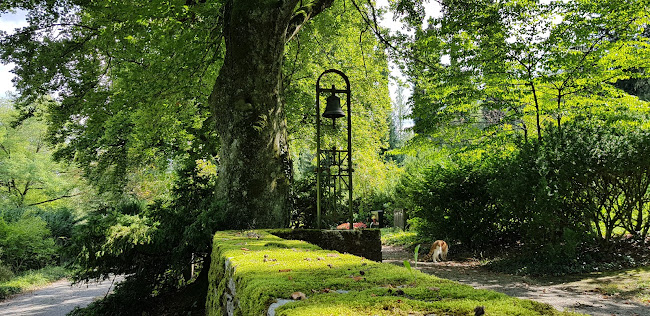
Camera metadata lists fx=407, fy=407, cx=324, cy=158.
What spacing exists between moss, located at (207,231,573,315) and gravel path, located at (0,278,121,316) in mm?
9014

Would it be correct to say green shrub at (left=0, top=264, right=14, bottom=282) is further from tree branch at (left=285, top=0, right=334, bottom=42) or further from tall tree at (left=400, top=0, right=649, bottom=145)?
tall tree at (left=400, top=0, right=649, bottom=145)

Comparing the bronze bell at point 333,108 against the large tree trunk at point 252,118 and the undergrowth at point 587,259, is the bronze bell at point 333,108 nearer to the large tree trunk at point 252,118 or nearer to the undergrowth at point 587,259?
the large tree trunk at point 252,118

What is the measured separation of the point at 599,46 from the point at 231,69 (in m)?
8.50

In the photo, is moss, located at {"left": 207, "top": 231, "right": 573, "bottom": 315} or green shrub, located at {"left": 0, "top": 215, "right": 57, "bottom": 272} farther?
green shrub, located at {"left": 0, "top": 215, "right": 57, "bottom": 272}

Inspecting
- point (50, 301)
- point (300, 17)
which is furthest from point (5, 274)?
point (300, 17)

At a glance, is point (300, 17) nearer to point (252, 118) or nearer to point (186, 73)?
point (252, 118)

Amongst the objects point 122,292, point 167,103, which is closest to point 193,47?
point 167,103

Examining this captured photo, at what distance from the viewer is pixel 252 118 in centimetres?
632

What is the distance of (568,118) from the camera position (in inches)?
414

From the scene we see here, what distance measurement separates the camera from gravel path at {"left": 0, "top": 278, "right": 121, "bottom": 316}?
1023cm

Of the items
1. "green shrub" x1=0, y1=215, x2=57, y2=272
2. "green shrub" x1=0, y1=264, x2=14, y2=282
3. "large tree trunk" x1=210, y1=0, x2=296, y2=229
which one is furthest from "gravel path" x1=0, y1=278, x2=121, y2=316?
"large tree trunk" x1=210, y1=0, x2=296, y2=229

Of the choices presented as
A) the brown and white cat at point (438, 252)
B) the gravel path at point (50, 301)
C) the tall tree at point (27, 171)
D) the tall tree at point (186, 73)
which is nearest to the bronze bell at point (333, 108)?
the tall tree at point (186, 73)

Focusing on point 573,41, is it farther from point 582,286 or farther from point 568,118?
point 582,286

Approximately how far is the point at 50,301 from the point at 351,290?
43.6 ft
